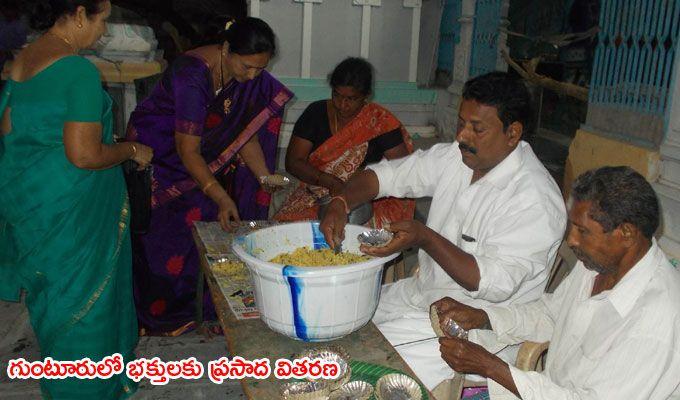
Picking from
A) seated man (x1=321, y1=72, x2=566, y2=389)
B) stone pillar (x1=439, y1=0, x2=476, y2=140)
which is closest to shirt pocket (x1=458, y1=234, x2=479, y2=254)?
seated man (x1=321, y1=72, x2=566, y2=389)

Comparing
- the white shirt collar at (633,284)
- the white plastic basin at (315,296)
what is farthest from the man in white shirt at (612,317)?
the white plastic basin at (315,296)

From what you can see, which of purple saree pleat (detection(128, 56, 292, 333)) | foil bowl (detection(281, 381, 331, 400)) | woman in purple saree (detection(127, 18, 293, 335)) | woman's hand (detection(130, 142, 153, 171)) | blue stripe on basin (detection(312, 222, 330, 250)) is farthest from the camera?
purple saree pleat (detection(128, 56, 292, 333))

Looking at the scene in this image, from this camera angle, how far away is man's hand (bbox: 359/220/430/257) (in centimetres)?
206

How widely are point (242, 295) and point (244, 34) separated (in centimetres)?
147

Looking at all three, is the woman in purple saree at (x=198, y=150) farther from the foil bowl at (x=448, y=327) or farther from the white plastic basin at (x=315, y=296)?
the foil bowl at (x=448, y=327)

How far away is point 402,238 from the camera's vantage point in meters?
2.09

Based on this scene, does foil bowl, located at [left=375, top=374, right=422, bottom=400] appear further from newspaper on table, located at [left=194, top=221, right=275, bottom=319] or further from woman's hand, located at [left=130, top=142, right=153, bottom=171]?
woman's hand, located at [left=130, top=142, right=153, bottom=171]

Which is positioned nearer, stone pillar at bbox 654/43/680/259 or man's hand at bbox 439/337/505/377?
man's hand at bbox 439/337/505/377

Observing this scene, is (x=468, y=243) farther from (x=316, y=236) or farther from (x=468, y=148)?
(x=316, y=236)

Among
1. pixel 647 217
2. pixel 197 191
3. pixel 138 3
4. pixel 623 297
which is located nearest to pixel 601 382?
pixel 623 297

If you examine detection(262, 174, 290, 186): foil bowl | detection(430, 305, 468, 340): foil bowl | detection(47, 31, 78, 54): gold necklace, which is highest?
detection(47, 31, 78, 54): gold necklace

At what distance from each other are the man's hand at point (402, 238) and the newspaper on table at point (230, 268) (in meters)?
0.48

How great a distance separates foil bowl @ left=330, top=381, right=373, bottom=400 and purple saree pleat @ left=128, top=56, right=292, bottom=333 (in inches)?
79.6

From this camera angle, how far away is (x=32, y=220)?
2727 mm
